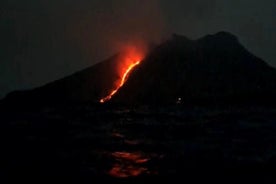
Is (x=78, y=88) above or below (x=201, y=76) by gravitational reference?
below

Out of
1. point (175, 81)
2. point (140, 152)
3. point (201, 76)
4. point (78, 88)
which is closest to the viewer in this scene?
point (140, 152)

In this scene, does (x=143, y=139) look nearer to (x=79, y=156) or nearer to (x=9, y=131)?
(x=79, y=156)

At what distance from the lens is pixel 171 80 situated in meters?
111

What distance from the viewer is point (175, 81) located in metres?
110

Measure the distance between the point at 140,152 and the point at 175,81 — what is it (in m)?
76.4

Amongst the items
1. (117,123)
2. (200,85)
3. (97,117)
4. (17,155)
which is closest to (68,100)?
(200,85)

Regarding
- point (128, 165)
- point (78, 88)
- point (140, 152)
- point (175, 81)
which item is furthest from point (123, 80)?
point (128, 165)

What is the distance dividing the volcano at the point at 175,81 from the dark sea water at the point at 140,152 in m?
45.7

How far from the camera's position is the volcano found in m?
104

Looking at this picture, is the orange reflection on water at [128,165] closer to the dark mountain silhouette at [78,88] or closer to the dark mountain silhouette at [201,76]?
the dark mountain silhouette at [201,76]

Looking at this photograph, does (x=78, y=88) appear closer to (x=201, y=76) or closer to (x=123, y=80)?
(x=123, y=80)

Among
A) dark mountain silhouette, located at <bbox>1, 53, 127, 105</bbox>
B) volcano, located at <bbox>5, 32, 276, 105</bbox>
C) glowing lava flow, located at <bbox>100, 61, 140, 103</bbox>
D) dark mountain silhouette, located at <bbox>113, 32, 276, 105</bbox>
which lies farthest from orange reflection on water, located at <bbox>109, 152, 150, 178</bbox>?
dark mountain silhouette, located at <bbox>1, 53, 127, 105</bbox>

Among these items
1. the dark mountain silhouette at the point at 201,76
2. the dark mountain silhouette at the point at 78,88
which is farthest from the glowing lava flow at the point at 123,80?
the dark mountain silhouette at the point at 201,76

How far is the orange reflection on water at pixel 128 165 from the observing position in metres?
26.3
